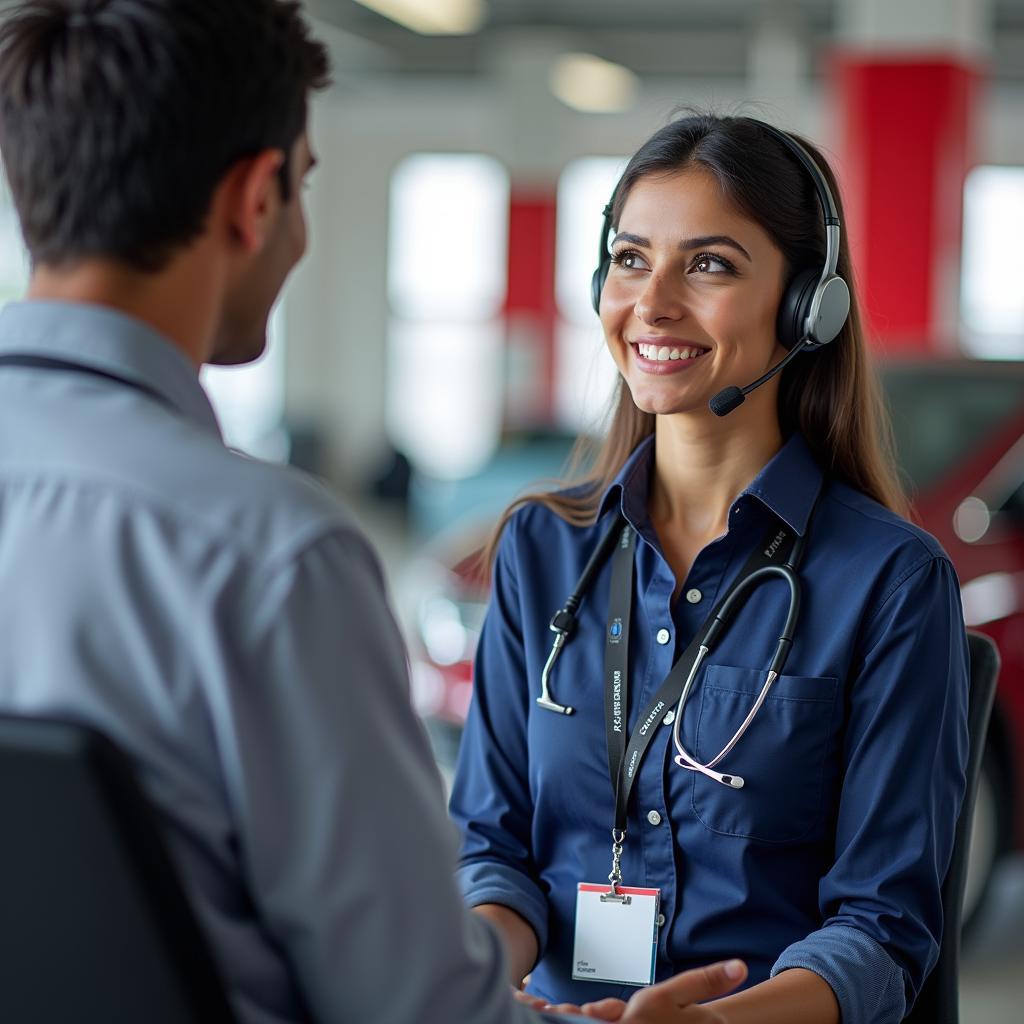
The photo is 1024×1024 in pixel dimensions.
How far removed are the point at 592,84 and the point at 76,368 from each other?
12874mm

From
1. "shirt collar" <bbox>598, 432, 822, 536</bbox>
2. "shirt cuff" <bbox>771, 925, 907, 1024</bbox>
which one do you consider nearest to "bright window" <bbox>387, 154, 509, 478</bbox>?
"shirt collar" <bbox>598, 432, 822, 536</bbox>

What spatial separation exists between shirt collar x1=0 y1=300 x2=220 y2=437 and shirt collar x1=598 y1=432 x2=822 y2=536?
823 millimetres

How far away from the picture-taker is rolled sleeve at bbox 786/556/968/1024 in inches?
56.6

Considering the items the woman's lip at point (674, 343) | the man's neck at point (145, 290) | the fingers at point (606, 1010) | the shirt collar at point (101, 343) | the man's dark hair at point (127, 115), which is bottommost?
the fingers at point (606, 1010)

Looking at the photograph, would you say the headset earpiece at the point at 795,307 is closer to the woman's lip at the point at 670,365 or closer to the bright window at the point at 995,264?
the woman's lip at the point at 670,365

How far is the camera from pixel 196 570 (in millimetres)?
827

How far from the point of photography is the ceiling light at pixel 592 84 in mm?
12391

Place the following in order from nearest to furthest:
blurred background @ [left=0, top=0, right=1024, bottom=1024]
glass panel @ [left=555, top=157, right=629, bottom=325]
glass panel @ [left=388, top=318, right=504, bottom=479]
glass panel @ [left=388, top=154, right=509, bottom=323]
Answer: blurred background @ [left=0, top=0, right=1024, bottom=1024], glass panel @ [left=555, top=157, right=629, bottom=325], glass panel @ [left=388, top=154, right=509, bottom=323], glass panel @ [left=388, top=318, right=504, bottom=479]

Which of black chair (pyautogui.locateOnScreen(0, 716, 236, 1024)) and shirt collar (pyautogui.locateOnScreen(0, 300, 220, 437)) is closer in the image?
black chair (pyautogui.locateOnScreen(0, 716, 236, 1024))

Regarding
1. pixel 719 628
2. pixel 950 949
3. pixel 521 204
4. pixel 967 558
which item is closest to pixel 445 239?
pixel 521 204

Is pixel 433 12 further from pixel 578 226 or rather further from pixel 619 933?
pixel 619 933

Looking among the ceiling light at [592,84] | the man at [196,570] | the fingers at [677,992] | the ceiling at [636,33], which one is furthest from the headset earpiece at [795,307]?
the ceiling light at [592,84]

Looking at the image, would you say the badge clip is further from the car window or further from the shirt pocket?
the car window

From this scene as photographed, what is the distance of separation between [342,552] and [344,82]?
13961 millimetres
